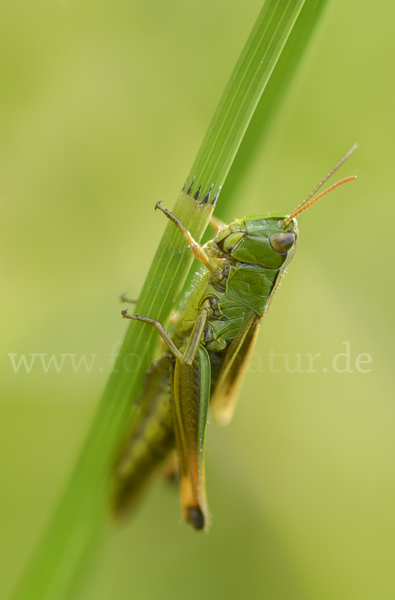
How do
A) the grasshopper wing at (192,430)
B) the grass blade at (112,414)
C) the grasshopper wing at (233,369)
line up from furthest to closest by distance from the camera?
1. the grasshopper wing at (233,369)
2. the grasshopper wing at (192,430)
3. the grass blade at (112,414)

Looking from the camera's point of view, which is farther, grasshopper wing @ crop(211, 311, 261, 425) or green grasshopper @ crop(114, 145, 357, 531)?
grasshopper wing @ crop(211, 311, 261, 425)

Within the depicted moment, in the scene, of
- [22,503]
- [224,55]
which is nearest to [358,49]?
[224,55]

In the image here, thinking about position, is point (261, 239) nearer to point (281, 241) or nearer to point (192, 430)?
point (281, 241)

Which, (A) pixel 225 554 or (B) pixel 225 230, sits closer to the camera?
(B) pixel 225 230

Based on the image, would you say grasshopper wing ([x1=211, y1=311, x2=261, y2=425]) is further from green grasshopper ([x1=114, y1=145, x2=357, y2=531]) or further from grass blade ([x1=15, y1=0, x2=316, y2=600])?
grass blade ([x1=15, y1=0, x2=316, y2=600])

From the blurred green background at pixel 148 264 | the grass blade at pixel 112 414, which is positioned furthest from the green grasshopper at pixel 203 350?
the blurred green background at pixel 148 264

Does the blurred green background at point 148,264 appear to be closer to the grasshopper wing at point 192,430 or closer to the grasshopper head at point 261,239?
the grasshopper wing at point 192,430

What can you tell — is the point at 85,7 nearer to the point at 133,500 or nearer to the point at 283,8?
the point at 283,8

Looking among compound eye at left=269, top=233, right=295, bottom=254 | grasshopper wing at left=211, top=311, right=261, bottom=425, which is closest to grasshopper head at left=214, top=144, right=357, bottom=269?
compound eye at left=269, top=233, right=295, bottom=254

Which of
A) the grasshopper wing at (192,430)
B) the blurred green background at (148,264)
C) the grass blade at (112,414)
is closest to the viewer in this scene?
the grass blade at (112,414)
